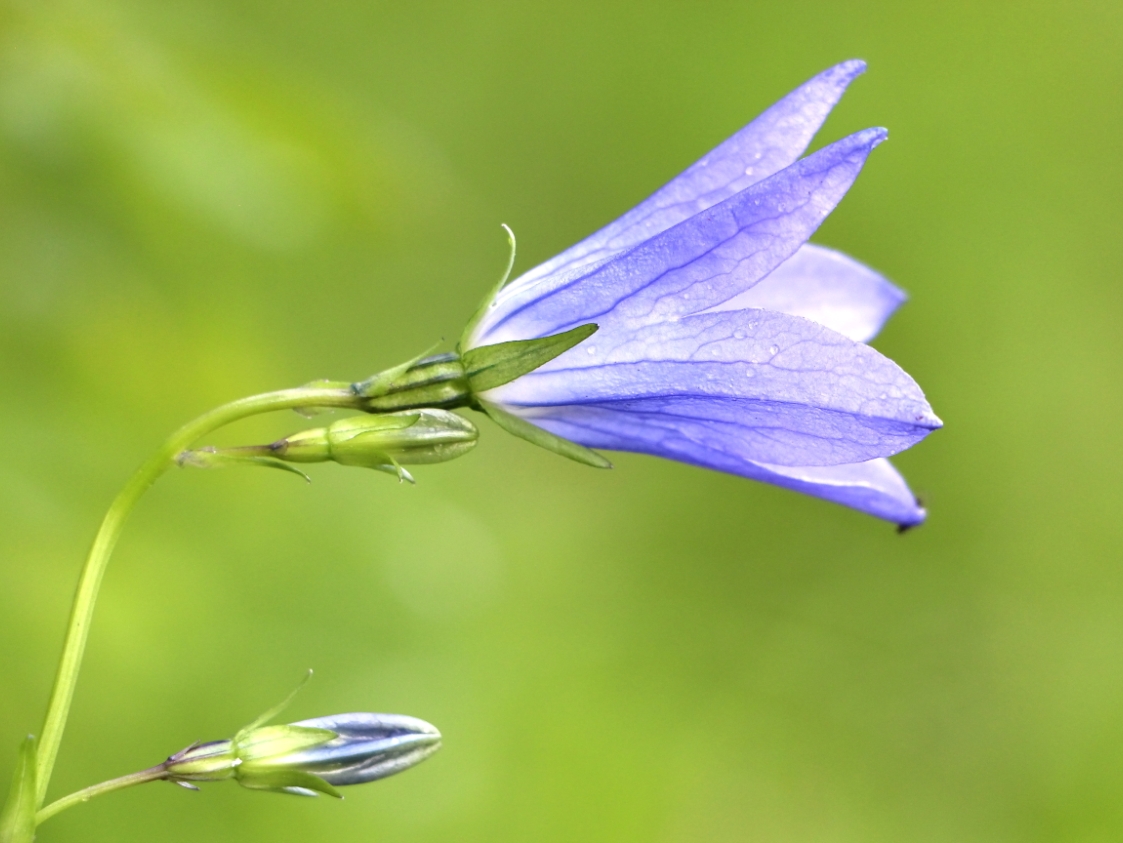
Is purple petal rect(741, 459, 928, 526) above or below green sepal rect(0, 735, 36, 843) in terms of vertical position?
above

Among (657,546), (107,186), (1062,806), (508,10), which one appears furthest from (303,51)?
(1062,806)

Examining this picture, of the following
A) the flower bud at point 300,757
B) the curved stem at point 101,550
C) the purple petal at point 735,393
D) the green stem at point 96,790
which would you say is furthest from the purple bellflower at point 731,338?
the green stem at point 96,790

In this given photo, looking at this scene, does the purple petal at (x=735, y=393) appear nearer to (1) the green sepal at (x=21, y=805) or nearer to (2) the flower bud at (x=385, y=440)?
(2) the flower bud at (x=385, y=440)

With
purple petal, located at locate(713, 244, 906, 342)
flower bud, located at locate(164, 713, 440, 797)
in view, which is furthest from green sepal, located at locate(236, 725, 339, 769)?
purple petal, located at locate(713, 244, 906, 342)

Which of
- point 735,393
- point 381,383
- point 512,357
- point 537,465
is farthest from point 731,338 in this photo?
point 537,465

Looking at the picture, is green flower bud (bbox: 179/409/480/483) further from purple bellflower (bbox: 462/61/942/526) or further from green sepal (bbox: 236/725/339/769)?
green sepal (bbox: 236/725/339/769)

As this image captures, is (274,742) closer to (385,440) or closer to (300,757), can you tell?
(300,757)
